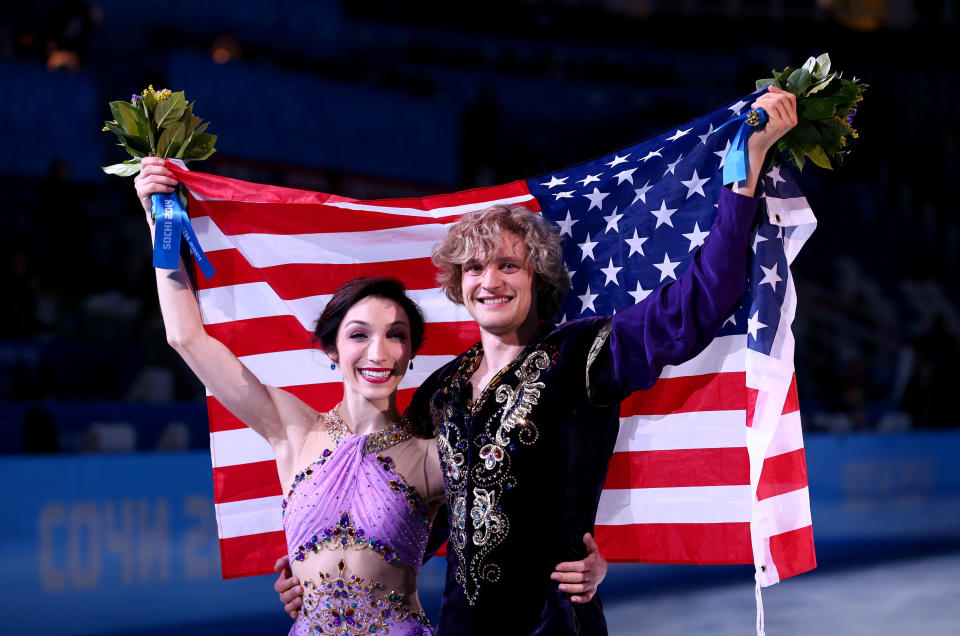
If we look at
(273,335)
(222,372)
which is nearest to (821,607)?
(273,335)

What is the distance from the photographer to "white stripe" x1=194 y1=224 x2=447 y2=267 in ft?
11.3

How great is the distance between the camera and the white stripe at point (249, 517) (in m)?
3.43

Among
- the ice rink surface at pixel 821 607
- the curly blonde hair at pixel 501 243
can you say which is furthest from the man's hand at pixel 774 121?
the ice rink surface at pixel 821 607

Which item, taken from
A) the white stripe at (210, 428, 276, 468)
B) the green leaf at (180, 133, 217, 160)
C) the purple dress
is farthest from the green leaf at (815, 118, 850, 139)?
the white stripe at (210, 428, 276, 468)

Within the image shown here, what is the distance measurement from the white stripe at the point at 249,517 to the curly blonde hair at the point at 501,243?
3.56ft

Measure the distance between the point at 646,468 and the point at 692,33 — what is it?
16427mm

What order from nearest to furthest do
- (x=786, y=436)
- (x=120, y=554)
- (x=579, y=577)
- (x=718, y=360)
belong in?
(x=579, y=577), (x=786, y=436), (x=718, y=360), (x=120, y=554)

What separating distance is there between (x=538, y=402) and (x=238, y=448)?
Answer: 4.12 feet

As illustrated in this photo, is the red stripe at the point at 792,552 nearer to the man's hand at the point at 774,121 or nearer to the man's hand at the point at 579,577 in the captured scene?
the man's hand at the point at 579,577

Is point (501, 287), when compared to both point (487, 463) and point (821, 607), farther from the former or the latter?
point (821, 607)

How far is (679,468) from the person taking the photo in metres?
3.21

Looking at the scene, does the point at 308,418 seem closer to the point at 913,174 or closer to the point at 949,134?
the point at 913,174

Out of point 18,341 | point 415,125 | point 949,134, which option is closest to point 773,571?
point 18,341

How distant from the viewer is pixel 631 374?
8.53 feet
